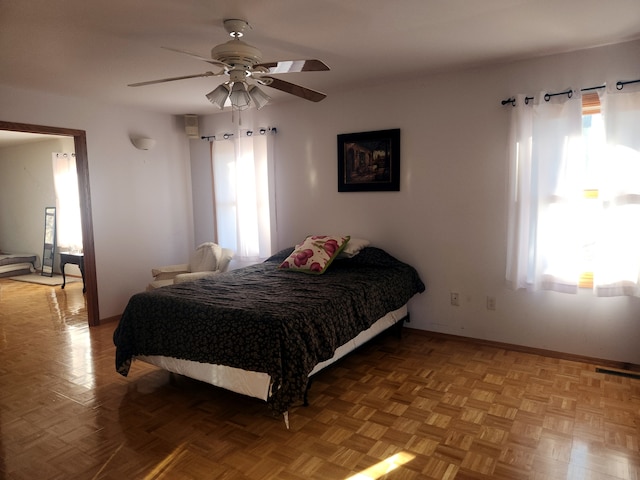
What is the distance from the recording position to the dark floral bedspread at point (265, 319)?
239cm

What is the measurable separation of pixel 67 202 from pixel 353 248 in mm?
5335

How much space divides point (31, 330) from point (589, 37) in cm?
564

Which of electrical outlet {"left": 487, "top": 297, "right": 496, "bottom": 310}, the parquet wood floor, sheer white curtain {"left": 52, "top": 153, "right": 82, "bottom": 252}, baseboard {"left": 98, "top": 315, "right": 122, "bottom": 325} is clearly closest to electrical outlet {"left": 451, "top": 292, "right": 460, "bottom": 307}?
electrical outlet {"left": 487, "top": 297, "right": 496, "bottom": 310}

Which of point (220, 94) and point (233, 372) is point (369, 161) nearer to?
point (220, 94)

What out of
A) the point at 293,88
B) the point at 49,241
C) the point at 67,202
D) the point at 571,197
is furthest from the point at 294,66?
the point at 49,241

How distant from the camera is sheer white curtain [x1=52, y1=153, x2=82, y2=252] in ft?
22.2

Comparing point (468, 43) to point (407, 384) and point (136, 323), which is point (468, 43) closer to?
point (407, 384)

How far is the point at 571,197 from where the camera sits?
3232 millimetres

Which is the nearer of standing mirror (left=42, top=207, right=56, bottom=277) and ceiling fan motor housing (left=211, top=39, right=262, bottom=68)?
ceiling fan motor housing (left=211, top=39, right=262, bottom=68)

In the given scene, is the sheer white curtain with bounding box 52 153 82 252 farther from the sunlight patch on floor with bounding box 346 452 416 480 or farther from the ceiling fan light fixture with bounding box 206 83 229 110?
the sunlight patch on floor with bounding box 346 452 416 480

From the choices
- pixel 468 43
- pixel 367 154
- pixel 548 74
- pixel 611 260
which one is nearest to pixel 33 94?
pixel 367 154

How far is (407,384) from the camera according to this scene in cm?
304

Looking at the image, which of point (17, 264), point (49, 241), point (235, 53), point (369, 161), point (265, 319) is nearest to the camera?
point (235, 53)

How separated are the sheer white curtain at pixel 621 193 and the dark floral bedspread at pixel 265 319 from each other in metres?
1.56
